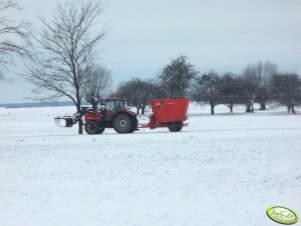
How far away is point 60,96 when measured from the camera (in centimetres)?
2694

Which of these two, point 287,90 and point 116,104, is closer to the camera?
point 116,104

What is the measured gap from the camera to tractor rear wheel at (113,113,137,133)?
25.8 metres

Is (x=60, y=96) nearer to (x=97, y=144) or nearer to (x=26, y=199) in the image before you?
(x=97, y=144)

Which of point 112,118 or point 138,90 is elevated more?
point 138,90

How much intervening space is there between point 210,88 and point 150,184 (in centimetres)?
8298

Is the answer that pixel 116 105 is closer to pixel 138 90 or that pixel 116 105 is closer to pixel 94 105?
pixel 94 105

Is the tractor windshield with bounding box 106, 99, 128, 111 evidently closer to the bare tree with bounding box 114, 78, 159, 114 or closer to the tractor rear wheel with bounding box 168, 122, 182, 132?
the tractor rear wheel with bounding box 168, 122, 182, 132

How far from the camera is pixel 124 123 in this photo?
1019 inches

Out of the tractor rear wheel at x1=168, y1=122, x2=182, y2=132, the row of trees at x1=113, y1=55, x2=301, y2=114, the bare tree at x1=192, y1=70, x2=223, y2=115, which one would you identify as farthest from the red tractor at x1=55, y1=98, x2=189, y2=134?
the bare tree at x1=192, y1=70, x2=223, y2=115

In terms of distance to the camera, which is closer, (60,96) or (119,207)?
(119,207)

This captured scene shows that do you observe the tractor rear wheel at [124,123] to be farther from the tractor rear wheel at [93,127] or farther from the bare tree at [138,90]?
the bare tree at [138,90]

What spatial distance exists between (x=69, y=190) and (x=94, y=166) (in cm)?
235

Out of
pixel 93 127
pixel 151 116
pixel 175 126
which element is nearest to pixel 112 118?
pixel 93 127

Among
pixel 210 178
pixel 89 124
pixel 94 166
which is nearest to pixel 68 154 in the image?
pixel 94 166
